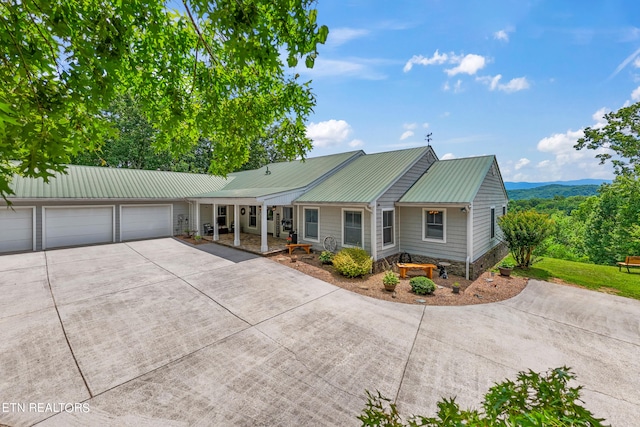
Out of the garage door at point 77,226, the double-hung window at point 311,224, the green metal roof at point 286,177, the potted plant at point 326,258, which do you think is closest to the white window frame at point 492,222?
the green metal roof at point 286,177

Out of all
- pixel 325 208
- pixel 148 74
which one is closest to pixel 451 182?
pixel 325 208

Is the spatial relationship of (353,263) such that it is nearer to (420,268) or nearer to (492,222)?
(420,268)

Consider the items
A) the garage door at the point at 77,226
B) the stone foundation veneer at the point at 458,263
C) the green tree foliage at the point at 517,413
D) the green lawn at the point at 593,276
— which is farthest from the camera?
the garage door at the point at 77,226

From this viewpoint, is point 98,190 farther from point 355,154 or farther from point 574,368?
point 574,368

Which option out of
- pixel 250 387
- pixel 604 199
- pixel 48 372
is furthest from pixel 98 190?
pixel 604 199

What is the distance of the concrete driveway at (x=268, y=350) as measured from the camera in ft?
12.2

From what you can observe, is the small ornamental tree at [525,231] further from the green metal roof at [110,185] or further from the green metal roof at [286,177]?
the green metal roof at [110,185]

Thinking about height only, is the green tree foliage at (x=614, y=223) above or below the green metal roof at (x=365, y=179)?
below

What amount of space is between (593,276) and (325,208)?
11067 mm

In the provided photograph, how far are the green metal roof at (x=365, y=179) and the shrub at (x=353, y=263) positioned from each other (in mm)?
2034

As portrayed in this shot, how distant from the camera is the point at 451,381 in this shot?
425 cm

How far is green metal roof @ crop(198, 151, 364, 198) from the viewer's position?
554 inches

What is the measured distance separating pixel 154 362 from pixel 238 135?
14.3ft

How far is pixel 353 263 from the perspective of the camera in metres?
9.40
